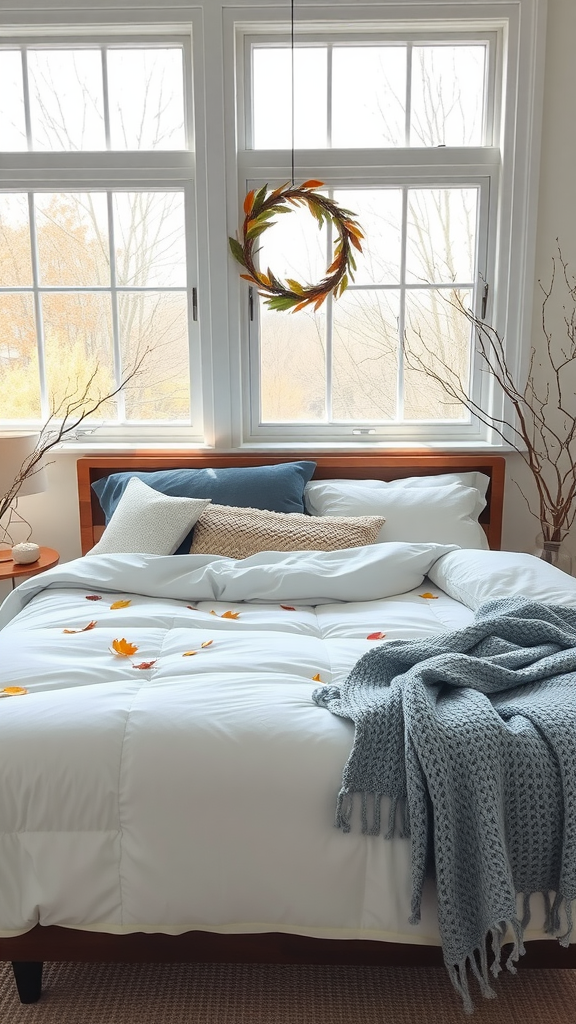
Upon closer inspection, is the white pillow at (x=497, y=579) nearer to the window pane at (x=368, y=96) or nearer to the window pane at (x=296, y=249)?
the window pane at (x=296, y=249)

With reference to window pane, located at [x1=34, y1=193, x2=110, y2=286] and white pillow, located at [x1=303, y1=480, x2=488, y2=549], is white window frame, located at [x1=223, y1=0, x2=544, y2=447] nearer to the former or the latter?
white pillow, located at [x1=303, y1=480, x2=488, y2=549]

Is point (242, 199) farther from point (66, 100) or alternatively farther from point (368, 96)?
point (66, 100)

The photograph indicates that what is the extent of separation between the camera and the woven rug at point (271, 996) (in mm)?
1482

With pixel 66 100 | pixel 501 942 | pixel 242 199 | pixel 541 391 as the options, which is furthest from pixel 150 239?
pixel 501 942

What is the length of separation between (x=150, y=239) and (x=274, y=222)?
515mm

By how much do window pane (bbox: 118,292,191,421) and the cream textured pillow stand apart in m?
0.84

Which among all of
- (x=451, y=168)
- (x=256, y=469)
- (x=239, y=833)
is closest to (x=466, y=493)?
(x=256, y=469)

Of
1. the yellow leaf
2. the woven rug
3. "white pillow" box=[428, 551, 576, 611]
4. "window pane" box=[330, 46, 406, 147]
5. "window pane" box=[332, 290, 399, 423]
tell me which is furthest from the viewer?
"window pane" box=[332, 290, 399, 423]

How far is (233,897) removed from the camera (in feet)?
4.42

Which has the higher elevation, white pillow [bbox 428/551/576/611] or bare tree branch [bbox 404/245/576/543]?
bare tree branch [bbox 404/245/576/543]

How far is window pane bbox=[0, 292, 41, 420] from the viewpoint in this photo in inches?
129

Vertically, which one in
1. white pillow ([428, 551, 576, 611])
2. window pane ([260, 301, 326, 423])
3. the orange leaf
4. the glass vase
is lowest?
the glass vase

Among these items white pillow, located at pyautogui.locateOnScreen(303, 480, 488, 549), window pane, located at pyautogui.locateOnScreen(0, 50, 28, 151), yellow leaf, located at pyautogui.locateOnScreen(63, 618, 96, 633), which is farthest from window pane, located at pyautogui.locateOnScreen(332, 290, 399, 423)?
yellow leaf, located at pyautogui.locateOnScreen(63, 618, 96, 633)

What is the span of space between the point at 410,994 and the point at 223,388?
228cm
